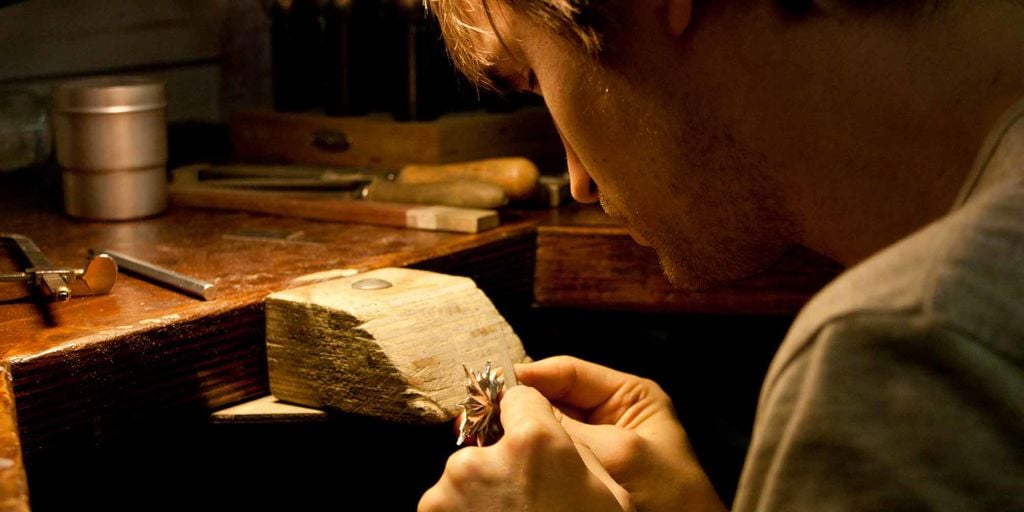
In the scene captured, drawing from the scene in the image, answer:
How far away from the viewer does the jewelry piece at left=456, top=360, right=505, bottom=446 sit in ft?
3.20

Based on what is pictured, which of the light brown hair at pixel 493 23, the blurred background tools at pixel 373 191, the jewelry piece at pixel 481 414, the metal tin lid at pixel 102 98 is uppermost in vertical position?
the light brown hair at pixel 493 23

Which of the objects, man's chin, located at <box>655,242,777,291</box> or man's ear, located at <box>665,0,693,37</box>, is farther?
man's chin, located at <box>655,242,777,291</box>

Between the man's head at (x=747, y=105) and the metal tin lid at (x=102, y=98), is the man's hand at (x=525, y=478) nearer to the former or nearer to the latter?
the man's head at (x=747, y=105)

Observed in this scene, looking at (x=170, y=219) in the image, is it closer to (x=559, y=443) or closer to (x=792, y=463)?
(x=559, y=443)

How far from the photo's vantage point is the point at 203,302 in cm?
116

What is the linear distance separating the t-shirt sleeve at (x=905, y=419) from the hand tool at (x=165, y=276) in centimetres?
84

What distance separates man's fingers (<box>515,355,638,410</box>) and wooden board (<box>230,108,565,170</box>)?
84cm

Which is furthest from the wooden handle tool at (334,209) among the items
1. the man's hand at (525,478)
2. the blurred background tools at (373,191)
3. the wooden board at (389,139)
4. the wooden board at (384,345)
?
the man's hand at (525,478)

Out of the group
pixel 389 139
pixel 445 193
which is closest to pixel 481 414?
pixel 445 193

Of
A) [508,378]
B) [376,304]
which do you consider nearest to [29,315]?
[376,304]

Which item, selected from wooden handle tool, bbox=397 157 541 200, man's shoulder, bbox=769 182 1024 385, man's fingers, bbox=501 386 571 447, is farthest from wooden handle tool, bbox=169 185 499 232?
man's shoulder, bbox=769 182 1024 385

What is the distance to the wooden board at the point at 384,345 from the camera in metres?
1.08

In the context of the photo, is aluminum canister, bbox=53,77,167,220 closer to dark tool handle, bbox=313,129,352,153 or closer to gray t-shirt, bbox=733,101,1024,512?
dark tool handle, bbox=313,129,352,153

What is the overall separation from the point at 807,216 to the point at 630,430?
0.32 metres
